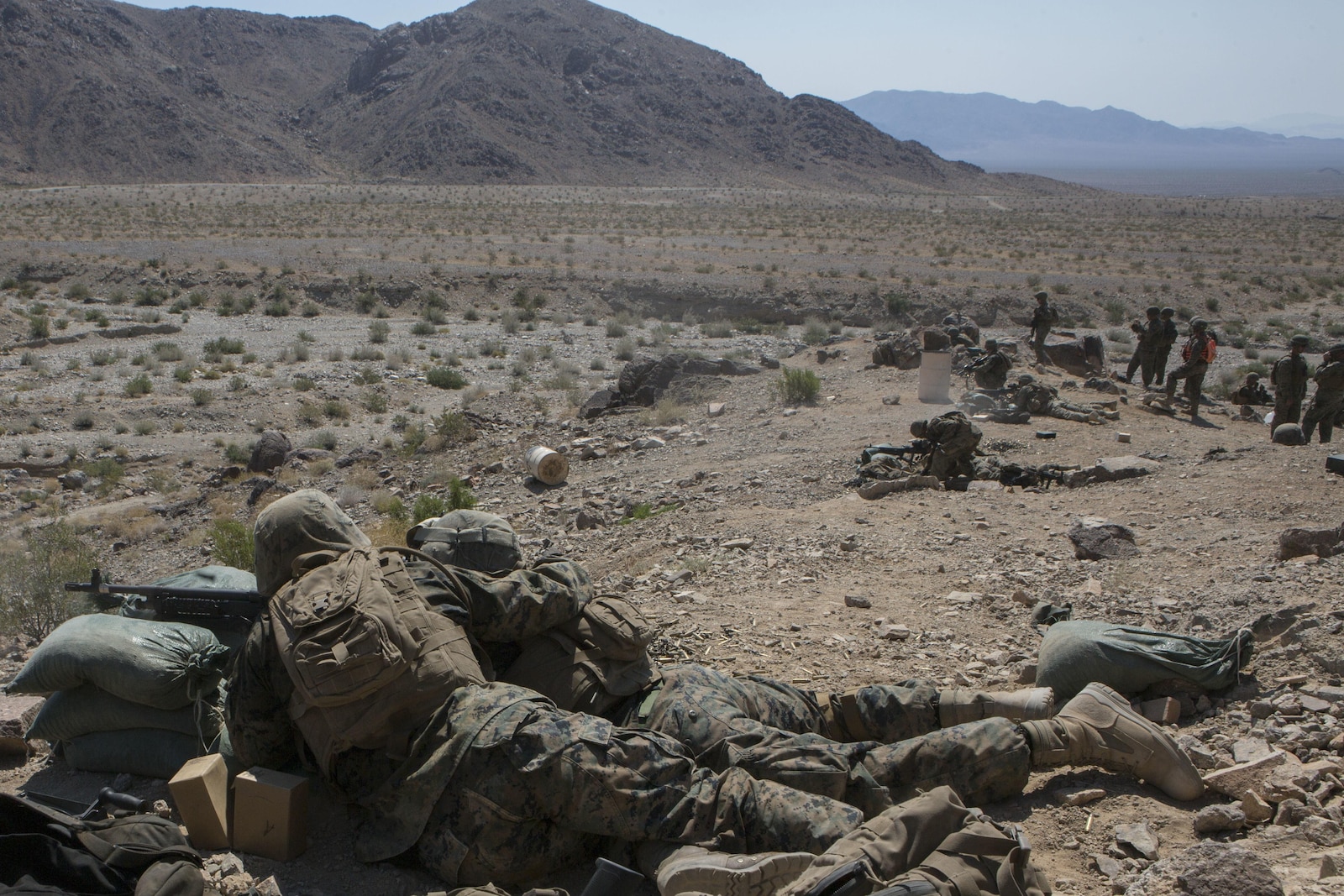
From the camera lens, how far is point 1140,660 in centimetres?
364

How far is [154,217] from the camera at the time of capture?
121 feet

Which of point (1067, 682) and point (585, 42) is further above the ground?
point (585, 42)

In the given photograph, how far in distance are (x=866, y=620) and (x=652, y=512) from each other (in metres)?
3.10

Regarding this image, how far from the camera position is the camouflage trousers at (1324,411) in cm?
966

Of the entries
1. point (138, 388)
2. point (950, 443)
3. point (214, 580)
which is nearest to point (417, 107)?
point (138, 388)

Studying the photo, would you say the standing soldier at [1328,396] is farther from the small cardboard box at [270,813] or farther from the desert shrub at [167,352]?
the desert shrub at [167,352]

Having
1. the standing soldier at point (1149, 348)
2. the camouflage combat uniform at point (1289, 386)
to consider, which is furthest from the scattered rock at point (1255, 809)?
the standing soldier at point (1149, 348)

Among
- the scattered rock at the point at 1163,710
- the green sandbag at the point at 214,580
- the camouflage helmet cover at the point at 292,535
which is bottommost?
the scattered rock at the point at 1163,710

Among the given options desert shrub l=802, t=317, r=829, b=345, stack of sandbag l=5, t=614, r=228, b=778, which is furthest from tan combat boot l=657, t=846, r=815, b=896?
desert shrub l=802, t=317, r=829, b=345

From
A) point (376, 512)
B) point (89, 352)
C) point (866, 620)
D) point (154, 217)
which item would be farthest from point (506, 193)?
point (866, 620)

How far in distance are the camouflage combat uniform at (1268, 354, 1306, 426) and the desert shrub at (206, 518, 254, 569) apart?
965 cm

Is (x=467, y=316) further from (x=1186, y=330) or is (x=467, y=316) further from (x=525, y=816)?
(x=525, y=816)

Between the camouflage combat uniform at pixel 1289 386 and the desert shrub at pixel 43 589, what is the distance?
10640 millimetres

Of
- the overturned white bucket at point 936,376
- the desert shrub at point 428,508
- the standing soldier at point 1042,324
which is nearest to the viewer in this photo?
the desert shrub at point 428,508
